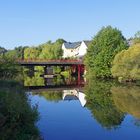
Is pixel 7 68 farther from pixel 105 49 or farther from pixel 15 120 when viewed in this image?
pixel 105 49

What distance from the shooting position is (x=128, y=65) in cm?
7300

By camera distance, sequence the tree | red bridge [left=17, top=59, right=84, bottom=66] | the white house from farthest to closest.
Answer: the white house
red bridge [left=17, top=59, right=84, bottom=66]
the tree

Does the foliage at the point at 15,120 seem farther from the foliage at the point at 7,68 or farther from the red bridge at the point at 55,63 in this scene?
the red bridge at the point at 55,63

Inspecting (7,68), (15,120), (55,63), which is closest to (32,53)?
(55,63)

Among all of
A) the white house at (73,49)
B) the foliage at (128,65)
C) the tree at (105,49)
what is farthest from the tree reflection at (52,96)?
the white house at (73,49)

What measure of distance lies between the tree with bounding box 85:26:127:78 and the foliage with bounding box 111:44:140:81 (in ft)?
25.9

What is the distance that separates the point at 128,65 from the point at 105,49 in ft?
42.7

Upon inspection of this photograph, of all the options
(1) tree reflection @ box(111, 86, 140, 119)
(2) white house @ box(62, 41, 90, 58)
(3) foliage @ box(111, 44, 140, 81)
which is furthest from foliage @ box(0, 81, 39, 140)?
(2) white house @ box(62, 41, 90, 58)

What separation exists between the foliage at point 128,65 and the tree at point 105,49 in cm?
788

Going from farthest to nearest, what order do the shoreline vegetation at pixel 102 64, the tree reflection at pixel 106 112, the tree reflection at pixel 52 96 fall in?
the tree reflection at pixel 52 96, the tree reflection at pixel 106 112, the shoreline vegetation at pixel 102 64

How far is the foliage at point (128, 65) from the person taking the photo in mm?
71438

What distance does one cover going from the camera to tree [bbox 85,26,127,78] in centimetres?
8450

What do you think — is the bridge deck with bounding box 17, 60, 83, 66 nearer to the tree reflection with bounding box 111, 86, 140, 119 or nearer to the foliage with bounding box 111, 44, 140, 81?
the foliage with bounding box 111, 44, 140, 81

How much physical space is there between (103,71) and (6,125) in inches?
2707
